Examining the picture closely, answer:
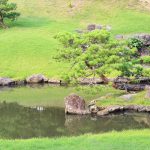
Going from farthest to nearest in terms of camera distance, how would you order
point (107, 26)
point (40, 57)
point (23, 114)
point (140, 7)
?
point (140, 7), point (107, 26), point (40, 57), point (23, 114)

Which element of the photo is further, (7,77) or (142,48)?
(142,48)

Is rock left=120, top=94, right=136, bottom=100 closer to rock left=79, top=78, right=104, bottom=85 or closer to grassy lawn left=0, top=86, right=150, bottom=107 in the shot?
grassy lawn left=0, top=86, right=150, bottom=107

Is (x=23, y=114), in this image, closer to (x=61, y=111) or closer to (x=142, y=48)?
(x=61, y=111)

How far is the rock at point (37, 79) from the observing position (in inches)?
2164

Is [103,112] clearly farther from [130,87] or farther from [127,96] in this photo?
[130,87]

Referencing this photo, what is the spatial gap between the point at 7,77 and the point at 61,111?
49.6ft

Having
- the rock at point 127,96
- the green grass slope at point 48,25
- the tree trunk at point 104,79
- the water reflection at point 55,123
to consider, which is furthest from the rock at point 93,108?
the green grass slope at point 48,25

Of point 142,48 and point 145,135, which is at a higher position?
point 145,135

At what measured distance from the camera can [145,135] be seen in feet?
92.9

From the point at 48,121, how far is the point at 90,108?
4373mm

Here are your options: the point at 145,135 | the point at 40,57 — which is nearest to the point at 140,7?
the point at 40,57

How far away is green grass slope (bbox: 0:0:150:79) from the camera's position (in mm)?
59397

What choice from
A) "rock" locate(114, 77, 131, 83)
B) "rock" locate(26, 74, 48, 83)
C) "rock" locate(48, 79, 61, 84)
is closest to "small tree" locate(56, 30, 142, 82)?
"rock" locate(114, 77, 131, 83)

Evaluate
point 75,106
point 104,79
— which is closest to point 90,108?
point 75,106
